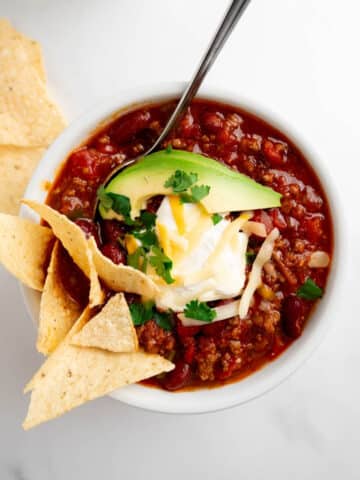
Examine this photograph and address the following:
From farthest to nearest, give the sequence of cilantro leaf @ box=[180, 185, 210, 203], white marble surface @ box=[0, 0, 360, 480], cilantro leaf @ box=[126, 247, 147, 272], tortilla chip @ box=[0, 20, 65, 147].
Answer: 1. white marble surface @ box=[0, 0, 360, 480]
2. tortilla chip @ box=[0, 20, 65, 147]
3. cilantro leaf @ box=[126, 247, 147, 272]
4. cilantro leaf @ box=[180, 185, 210, 203]

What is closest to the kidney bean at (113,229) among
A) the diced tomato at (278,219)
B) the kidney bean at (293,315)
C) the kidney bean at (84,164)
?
the kidney bean at (84,164)

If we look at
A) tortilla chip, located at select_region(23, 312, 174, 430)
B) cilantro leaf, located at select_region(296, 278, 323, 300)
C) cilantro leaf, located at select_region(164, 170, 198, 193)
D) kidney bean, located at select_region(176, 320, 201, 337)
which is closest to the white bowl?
cilantro leaf, located at select_region(296, 278, 323, 300)

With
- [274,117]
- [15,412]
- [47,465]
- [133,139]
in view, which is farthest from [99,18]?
[47,465]

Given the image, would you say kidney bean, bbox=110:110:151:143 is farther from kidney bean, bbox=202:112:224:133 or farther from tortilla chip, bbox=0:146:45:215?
tortilla chip, bbox=0:146:45:215

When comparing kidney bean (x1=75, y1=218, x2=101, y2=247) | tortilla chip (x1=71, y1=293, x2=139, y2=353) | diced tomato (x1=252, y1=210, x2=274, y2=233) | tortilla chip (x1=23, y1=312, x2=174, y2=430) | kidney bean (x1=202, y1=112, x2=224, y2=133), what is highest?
kidney bean (x1=202, y1=112, x2=224, y2=133)

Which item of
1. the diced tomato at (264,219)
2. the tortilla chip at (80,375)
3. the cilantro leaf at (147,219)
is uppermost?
the diced tomato at (264,219)

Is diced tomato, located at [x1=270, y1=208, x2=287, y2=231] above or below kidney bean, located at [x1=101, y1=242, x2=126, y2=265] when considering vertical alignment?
above

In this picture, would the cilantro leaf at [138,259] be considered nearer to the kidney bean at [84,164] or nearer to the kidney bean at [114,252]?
the kidney bean at [114,252]
